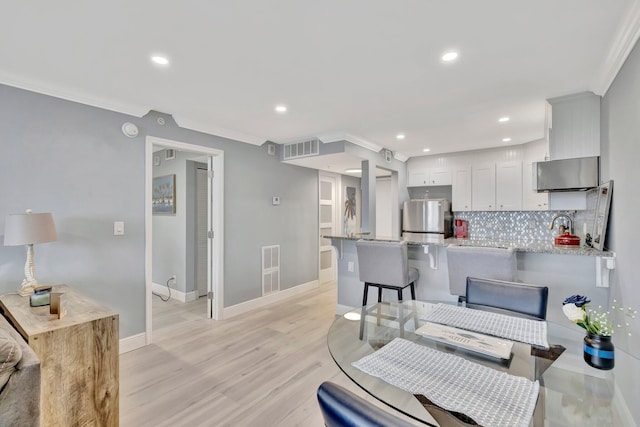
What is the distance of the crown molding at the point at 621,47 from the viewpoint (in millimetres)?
1573

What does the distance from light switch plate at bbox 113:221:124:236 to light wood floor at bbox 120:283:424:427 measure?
1160 mm

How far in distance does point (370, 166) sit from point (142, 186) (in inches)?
116

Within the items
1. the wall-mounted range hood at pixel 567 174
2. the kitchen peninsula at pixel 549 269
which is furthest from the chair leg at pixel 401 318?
the wall-mounted range hood at pixel 567 174

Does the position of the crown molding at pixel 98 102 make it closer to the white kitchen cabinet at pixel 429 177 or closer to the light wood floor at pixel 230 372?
the light wood floor at pixel 230 372

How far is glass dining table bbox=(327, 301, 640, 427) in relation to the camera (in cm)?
98

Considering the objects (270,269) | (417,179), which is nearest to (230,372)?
(270,269)

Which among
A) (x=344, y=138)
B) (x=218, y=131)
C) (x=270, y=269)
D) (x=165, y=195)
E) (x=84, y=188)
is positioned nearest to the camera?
(x=84, y=188)

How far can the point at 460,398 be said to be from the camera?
997 mm

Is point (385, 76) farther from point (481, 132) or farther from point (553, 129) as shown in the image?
point (481, 132)

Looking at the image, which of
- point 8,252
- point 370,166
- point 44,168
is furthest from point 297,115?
point 8,252

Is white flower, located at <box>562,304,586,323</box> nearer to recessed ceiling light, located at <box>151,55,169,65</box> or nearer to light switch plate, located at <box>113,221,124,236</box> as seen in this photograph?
recessed ceiling light, located at <box>151,55,169,65</box>

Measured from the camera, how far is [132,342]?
9.61 ft

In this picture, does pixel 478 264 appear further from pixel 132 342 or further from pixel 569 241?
pixel 132 342

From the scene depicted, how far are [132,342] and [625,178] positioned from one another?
13.9 ft
